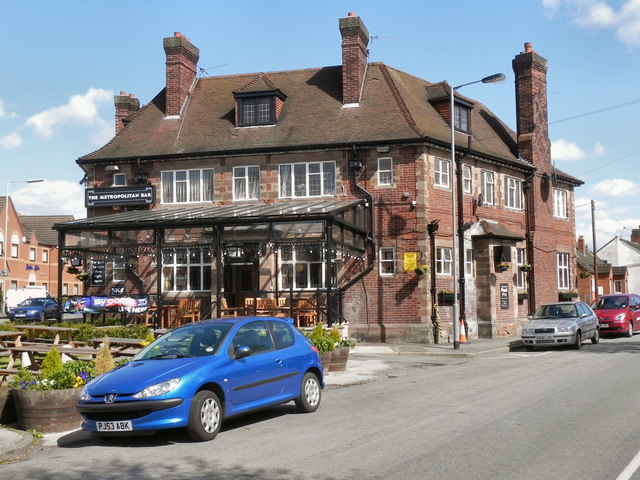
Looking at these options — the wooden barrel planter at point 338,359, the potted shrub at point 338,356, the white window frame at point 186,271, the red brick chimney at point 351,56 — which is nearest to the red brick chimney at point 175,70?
the white window frame at point 186,271

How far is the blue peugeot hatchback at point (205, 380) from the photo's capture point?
795 cm

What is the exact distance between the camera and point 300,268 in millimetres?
25766

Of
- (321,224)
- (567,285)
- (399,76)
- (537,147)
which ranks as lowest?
(567,285)

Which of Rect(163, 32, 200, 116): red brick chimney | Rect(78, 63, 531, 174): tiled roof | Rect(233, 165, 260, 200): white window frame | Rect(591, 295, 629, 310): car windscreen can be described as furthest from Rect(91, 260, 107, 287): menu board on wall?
Rect(591, 295, 629, 310): car windscreen

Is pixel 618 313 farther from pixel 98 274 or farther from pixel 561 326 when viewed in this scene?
pixel 98 274

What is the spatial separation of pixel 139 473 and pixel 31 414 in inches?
128

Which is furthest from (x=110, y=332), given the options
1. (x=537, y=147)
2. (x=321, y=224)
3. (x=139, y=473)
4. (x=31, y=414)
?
(x=537, y=147)

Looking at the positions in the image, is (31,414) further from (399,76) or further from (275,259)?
(399,76)

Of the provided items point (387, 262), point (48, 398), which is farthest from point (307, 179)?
point (48, 398)

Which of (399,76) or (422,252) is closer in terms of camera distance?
(422,252)

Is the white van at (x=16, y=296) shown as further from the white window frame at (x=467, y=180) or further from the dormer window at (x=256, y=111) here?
the white window frame at (x=467, y=180)

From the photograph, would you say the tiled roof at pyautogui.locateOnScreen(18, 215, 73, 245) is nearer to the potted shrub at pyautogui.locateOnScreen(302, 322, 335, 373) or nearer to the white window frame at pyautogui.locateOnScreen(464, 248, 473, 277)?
the white window frame at pyautogui.locateOnScreen(464, 248, 473, 277)

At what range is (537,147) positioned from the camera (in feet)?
100

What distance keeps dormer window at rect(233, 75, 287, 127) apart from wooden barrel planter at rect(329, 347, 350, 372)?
14.0 metres
